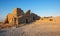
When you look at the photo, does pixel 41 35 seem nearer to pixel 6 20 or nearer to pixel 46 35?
pixel 46 35

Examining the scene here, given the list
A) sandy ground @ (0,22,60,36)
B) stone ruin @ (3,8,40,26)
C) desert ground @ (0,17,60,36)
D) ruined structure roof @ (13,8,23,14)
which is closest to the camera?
sandy ground @ (0,22,60,36)

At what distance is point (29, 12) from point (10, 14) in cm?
567

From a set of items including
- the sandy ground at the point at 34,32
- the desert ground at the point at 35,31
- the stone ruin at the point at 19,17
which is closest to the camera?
the sandy ground at the point at 34,32

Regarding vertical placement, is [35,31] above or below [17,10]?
below

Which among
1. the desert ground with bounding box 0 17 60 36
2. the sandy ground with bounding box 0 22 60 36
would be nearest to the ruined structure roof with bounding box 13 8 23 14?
the desert ground with bounding box 0 17 60 36

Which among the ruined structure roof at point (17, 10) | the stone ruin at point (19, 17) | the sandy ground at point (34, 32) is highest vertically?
the ruined structure roof at point (17, 10)

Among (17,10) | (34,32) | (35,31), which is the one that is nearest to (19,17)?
(17,10)

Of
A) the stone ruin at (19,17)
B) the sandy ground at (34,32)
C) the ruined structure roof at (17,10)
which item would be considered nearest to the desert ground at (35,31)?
the sandy ground at (34,32)

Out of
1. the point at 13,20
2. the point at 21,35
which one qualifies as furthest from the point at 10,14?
the point at 21,35

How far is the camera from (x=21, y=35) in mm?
12477

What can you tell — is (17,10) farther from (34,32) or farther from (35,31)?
(34,32)

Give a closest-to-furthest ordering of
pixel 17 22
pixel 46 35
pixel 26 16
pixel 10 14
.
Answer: pixel 46 35, pixel 17 22, pixel 26 16, pixel 10 14

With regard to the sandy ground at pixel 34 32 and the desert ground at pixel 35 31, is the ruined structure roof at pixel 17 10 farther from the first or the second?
the sandy ground at pixel 34 32

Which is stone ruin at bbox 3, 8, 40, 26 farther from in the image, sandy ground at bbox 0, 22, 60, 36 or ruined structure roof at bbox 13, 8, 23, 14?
sandy ground at bbox 0, 22, 60, 36
